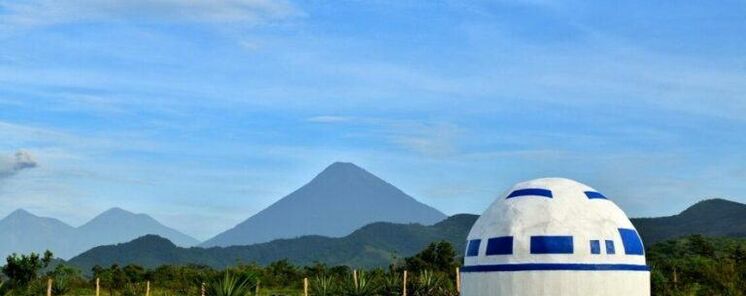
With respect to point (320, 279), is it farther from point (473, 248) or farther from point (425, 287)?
point (473, 248)

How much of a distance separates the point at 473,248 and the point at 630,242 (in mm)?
2958

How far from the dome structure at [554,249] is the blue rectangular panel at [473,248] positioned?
2 cm

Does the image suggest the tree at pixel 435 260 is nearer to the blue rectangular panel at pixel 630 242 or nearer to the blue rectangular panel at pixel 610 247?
the blue rectangular panel at pixel 630 242

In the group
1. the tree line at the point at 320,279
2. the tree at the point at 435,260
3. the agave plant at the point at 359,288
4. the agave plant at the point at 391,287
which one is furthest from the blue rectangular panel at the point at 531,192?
the tree at the point at 435,260

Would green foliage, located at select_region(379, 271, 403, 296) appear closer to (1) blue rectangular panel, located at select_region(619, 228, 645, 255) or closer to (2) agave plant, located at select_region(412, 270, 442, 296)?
(2) agave plant, located at select_region(412, 270, 442, 296)

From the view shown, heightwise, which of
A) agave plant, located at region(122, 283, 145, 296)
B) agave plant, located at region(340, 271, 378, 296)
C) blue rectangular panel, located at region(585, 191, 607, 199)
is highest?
blue rectangular panel, located at region(585, 191, 607, 199)

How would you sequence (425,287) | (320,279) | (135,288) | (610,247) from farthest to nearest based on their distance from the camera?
(135,288)
(320,279)
(425,287)
(610,247)

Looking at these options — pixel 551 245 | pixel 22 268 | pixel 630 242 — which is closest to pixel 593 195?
pixel 630 242

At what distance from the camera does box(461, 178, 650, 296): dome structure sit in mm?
18234

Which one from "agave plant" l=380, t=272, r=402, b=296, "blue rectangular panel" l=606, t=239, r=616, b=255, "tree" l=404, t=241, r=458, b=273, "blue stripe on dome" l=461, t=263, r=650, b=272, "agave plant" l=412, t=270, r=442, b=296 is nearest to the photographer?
"blue stripe on dome" l=461, t=263, r=650, b=272

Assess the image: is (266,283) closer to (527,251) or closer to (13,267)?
(13,267)

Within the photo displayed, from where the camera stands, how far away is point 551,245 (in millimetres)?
18281

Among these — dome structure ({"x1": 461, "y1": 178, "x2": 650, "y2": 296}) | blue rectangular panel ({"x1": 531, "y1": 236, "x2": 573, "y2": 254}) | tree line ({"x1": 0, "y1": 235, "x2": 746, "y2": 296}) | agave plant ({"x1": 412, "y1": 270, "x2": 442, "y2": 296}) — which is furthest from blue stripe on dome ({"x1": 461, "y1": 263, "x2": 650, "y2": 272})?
agave plant ({"x1": 412, "y1": 270, "x2": 442, "y2": 296})

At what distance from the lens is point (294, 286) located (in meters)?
58.7
